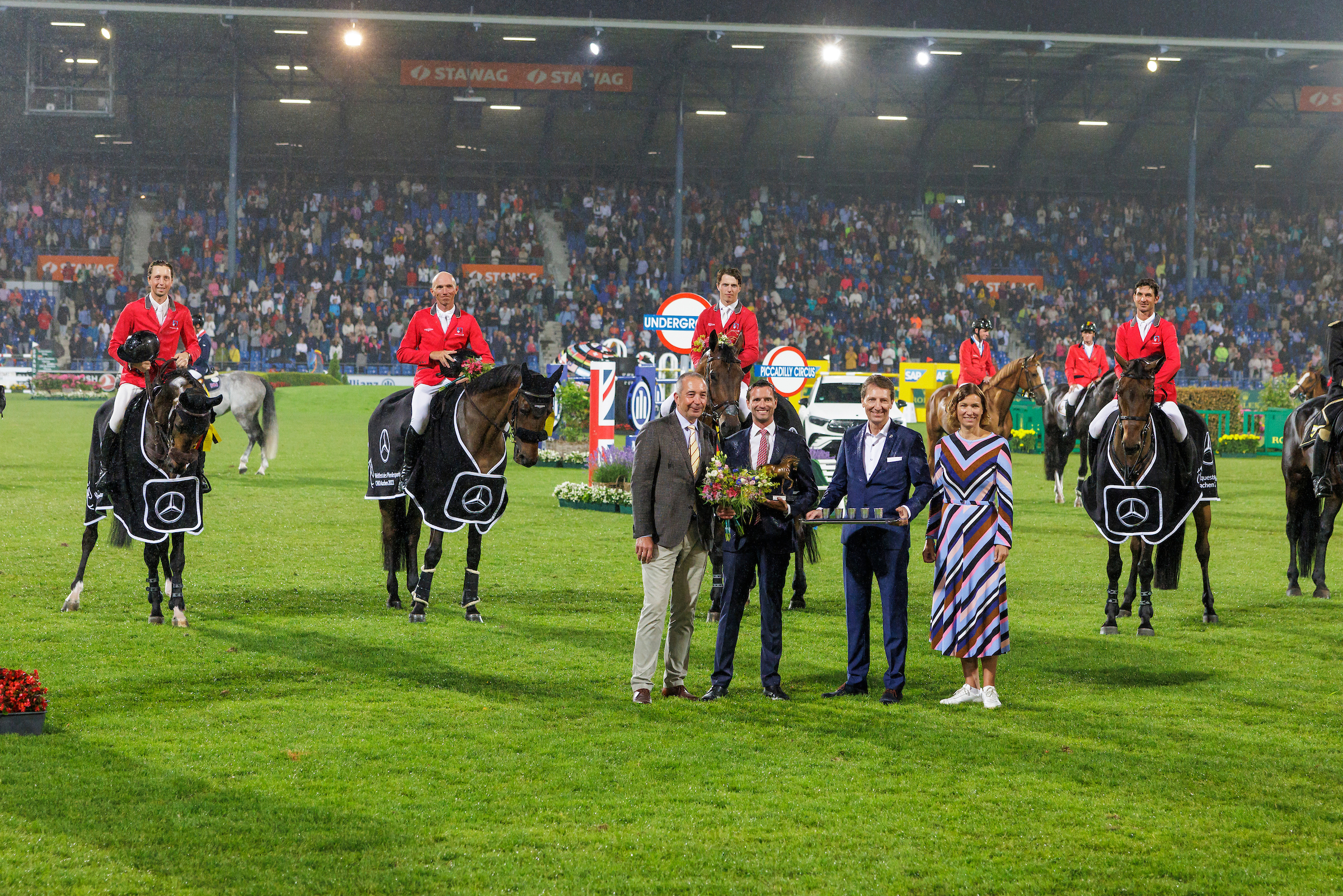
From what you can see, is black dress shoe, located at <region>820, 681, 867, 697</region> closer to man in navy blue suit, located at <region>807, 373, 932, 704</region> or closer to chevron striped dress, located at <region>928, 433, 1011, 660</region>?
man in navy blue suit, located at <region>807, 373, 932, 704</region>

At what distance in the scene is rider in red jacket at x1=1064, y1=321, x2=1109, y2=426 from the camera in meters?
18.3

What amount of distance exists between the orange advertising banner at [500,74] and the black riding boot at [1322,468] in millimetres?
33191

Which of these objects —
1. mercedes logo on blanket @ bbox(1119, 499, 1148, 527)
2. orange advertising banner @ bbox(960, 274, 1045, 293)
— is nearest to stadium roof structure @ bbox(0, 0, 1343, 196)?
orange advertising banner @ bbox(960, 274, 1045, 293)

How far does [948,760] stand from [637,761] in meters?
1.59

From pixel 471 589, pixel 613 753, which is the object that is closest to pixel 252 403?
pixel 471 589

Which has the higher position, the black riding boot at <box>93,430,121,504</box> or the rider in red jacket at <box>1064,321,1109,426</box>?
the rider in red jacket at <box>1064,321,1109,426</box>

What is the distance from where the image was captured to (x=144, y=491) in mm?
9148

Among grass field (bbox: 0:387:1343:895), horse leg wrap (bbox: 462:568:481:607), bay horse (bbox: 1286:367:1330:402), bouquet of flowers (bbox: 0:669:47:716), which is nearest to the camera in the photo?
grass field (bbox: 0:387:1343:895)

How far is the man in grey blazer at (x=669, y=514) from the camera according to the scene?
711 centimetres

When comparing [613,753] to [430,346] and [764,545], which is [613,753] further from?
[430,346]

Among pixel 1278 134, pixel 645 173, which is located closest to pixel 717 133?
pixel 645 173

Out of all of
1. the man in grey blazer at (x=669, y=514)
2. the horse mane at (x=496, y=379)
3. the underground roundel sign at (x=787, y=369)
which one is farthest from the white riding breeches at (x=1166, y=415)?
the underground roundel sign at (x=787, y=369)

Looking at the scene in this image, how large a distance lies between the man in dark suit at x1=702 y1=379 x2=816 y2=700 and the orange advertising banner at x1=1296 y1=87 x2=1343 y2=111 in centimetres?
4268

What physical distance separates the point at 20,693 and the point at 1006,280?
43.4 meters
